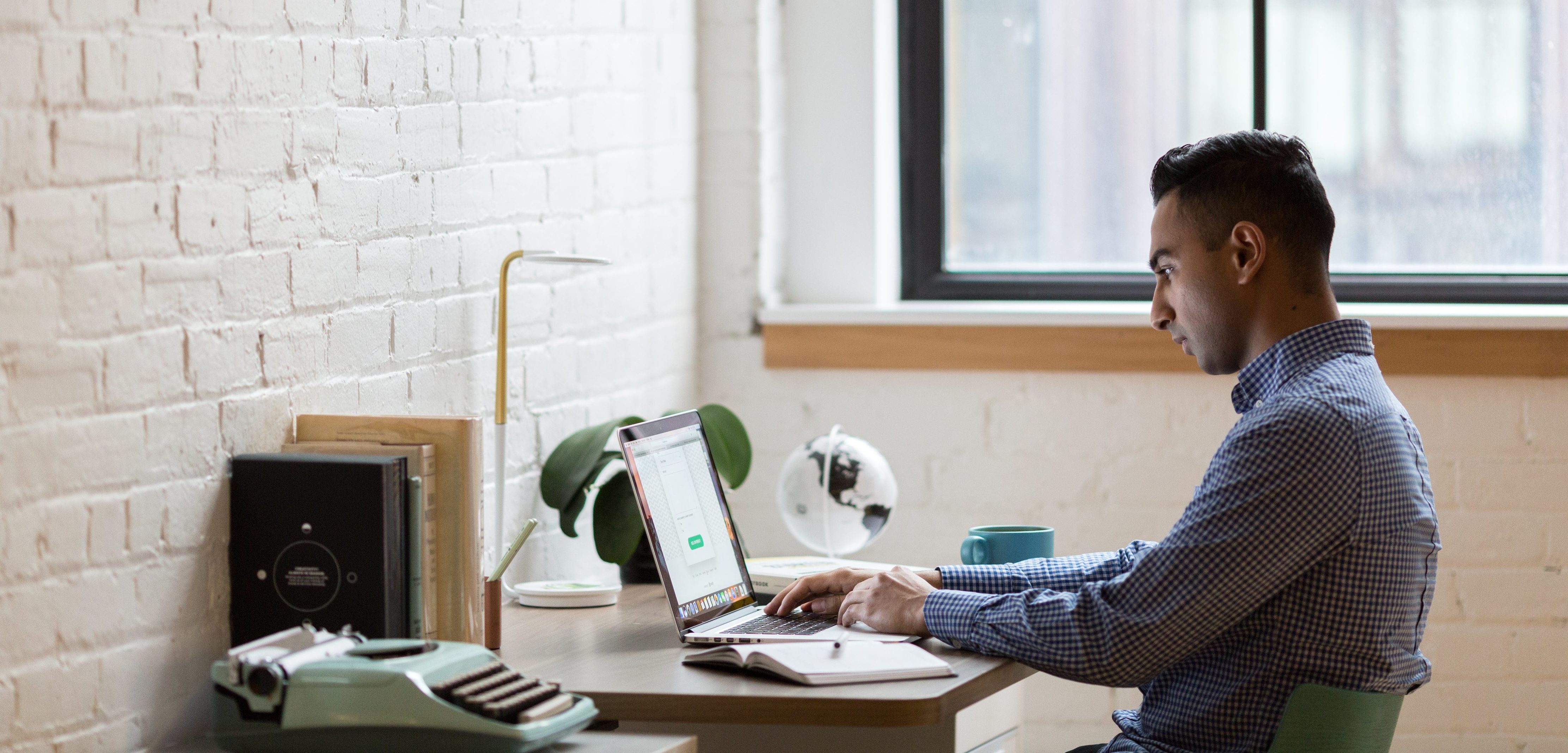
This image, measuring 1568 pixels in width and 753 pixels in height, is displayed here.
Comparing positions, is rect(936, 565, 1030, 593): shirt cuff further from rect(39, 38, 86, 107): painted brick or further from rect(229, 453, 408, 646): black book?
rect(39, 38, 86, 107): painted brick

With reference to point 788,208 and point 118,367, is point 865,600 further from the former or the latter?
point 788,208

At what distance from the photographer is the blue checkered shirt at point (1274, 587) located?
1.59 meters

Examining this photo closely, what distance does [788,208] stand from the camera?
10.0 ft

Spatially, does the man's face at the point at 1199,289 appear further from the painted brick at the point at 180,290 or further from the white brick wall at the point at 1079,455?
the painted brick at the point at 180,290

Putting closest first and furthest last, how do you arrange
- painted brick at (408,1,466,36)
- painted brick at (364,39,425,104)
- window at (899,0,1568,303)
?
painted brick at (364,39,425,104) → painted brick at (408,1,466,36) → window at (899,0,1568,303)

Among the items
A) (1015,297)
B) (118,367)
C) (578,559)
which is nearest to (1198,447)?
(1015,297)

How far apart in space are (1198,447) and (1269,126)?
63 centimetres

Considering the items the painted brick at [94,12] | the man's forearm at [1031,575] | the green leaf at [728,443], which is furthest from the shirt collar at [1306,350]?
the painted brick at [94,12]

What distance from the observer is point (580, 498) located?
7.31 feet

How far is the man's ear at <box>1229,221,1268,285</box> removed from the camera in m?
1.77

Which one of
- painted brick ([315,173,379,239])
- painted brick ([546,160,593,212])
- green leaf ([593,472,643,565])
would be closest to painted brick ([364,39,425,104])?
painted brick ([315,173,379,239])

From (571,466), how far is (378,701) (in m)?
0.91

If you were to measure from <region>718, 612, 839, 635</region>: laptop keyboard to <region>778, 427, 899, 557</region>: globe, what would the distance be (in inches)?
18.6

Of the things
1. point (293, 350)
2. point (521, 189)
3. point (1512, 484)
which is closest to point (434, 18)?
point (521, 189)
